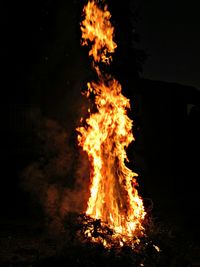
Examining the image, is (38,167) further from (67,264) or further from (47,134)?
(67,264)

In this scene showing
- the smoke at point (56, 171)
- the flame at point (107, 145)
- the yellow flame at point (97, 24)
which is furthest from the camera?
the smoke at point (56, 171)

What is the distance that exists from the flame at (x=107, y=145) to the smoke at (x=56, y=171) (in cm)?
199

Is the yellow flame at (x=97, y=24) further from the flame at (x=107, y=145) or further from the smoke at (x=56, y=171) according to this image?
the smoke at (x=56, y=171)

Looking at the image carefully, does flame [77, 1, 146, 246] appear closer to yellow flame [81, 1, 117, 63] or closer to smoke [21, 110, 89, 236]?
yellow flame [81, 1, 117, 63]

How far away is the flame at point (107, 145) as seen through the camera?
344 inches

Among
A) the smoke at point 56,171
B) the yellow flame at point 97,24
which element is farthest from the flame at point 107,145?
the smoke at point 56,171

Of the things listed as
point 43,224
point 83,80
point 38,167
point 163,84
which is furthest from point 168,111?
point 43,224

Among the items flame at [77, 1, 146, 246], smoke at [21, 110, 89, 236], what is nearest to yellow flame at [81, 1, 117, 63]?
flame at [77, 1, 146, 246]

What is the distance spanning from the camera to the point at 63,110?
542 inches

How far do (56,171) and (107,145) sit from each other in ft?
12.1

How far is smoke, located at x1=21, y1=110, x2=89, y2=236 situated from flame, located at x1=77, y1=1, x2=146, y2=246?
1985 millimetres

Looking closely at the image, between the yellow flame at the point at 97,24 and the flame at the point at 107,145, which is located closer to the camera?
the flame at the point at 107,145

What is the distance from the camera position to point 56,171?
12258mm

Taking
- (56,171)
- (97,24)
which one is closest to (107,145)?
(97,24)
